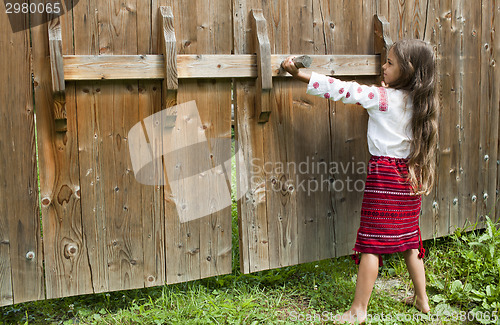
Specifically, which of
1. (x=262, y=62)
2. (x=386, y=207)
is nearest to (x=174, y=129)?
(x=262, y=62)

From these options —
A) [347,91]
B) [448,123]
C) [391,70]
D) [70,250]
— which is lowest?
[70,250]

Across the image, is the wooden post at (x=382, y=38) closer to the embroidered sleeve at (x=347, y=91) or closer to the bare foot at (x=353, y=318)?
the embroidered sleeve at (x=347, y=91)

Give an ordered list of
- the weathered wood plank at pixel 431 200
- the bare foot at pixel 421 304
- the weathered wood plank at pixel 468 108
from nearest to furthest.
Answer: the bare foot at pixel 421 304
the weathered wood plank at pixel 431 200
the weathered wood plank at pixel 468 108

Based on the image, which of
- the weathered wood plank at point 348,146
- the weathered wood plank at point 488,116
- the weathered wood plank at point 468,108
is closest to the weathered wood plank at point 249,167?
the weathered wood plank at point 348,146

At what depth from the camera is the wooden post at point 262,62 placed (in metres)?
2.81

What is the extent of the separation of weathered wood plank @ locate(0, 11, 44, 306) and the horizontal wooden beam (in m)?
0.26

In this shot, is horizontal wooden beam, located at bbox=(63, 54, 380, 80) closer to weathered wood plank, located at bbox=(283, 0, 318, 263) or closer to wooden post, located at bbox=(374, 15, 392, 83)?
wooden post, located at bbox=(374, 15, 392, 83)

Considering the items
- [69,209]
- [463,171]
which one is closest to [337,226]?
[463,171]

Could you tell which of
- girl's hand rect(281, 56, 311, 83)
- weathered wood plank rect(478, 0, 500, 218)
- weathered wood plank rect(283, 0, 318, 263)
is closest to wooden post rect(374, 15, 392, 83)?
weathered wood plank rect(283, 0, 318, 263)

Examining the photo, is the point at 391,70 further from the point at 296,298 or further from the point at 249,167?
the point at 296,298

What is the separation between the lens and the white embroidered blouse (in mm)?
2777

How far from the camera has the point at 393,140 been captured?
2818 mm

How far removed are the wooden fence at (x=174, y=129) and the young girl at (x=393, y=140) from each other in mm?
345

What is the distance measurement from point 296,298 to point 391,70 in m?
1.60
